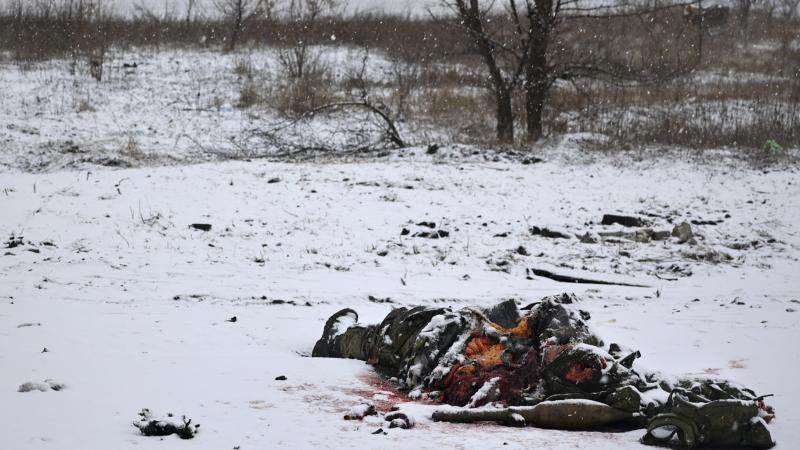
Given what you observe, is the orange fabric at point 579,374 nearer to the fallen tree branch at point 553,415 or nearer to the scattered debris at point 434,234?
the fallen tree branch at point 553,415

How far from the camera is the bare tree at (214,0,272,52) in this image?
2069 centimetres

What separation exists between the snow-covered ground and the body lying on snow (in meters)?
0.18

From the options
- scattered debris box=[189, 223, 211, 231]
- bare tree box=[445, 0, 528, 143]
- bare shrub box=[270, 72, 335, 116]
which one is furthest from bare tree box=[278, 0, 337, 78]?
scattered debris box=[189, 223, 211, 231]

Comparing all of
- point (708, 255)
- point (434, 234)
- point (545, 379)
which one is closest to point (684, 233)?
point (708, 255)

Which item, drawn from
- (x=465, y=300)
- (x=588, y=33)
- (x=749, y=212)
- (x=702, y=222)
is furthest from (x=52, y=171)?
(x=588, y=33)

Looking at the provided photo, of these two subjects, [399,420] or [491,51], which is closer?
[399,420]

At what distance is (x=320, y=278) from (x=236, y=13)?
15.5 m

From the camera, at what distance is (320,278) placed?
7727 millimetres

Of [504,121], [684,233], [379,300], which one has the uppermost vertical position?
[504,121]

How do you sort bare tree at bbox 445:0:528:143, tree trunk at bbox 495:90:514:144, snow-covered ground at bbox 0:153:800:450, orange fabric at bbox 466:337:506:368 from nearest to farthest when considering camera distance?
snow-covered ground at bbox 0:153:800:450 < orange fabric at bbox 466:337:506:368 < bare tree at bbox 445:0:528:143 < tree trunk at bbox 495:90:514:144

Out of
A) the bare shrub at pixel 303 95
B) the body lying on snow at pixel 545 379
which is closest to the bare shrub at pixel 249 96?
the bare shrub at pixel 303 95

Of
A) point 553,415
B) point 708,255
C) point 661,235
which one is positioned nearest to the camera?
point 553,415

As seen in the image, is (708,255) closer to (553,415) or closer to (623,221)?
(623,221)

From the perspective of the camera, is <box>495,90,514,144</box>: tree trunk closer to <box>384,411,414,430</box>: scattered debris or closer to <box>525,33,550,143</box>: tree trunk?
<box>525,33,550,143</box>: tree trunk
